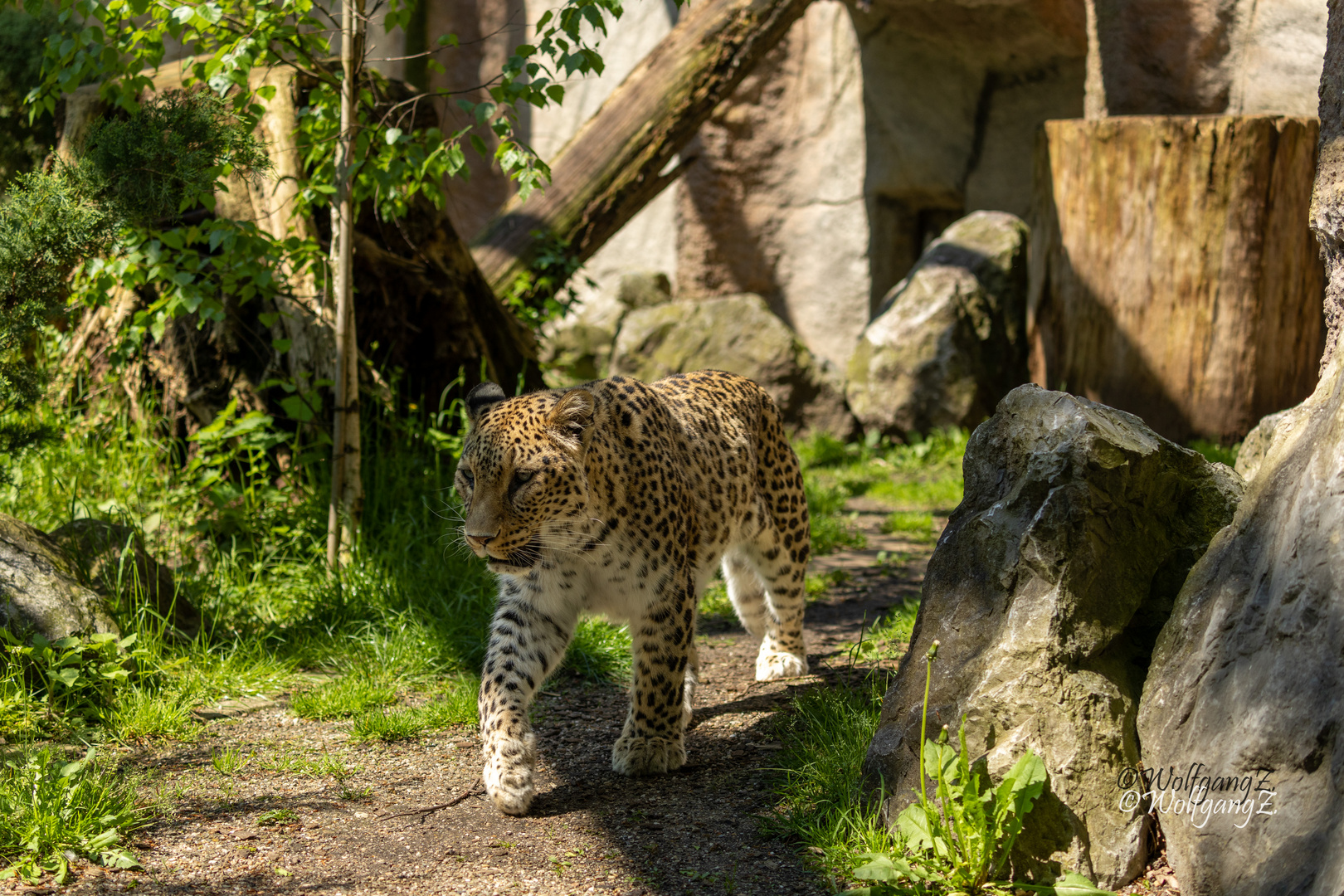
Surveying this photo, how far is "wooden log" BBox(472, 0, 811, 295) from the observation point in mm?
8688

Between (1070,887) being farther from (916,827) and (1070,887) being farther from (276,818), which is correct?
(276,818)

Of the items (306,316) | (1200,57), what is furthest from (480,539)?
(1200,57)

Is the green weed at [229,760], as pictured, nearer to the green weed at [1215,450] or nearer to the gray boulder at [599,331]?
the green weed at [1215,450]

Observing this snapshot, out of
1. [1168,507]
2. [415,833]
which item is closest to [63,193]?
[415,833]

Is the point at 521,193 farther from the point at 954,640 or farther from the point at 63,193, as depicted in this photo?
the point at 954,640

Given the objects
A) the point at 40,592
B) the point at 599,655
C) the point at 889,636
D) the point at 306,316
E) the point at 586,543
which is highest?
the point at 306,316

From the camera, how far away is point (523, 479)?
13.6ft

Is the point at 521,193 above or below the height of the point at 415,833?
above

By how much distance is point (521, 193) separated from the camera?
514 cm

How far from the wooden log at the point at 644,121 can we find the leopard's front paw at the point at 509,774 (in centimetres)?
520

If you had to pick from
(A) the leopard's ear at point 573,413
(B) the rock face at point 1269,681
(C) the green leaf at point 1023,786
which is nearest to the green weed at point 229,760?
(A) the leopard's ear at point 573,413

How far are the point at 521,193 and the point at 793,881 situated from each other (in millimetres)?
3104

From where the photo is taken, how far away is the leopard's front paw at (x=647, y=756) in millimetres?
4383

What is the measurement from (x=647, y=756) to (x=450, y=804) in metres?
0.74
